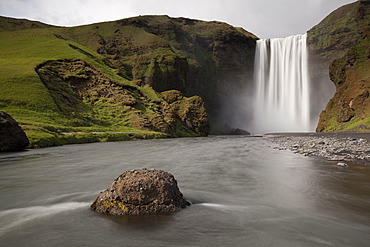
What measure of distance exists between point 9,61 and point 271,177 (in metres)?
93.6

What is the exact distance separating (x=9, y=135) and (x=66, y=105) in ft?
132

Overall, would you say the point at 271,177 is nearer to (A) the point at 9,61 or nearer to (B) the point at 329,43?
(A) the point at 9,61

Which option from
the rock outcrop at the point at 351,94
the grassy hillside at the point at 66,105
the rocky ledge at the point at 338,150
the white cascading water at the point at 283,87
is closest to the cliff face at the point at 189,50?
the white cascading water at the point at 283,87

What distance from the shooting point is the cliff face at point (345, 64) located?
6013cm

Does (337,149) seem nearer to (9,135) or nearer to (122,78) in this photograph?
(9,135)

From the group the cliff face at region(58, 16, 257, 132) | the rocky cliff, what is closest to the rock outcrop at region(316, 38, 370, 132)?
the rocky cliff

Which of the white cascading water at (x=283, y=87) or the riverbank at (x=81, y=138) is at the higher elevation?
the white cascading water at (x=283, y=87)

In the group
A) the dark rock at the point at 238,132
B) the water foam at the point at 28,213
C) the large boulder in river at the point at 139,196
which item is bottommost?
the dark rock at the point at 238,132

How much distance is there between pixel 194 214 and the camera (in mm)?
6473

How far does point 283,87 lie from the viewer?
107 meters

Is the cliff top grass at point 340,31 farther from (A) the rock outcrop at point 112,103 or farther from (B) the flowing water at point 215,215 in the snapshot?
(B) the flowing water at point 215,215

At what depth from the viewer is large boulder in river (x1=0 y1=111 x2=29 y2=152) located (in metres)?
25.9

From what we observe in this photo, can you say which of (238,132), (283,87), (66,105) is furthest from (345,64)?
(66,105)

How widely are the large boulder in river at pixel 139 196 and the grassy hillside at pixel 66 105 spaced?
104 feet
